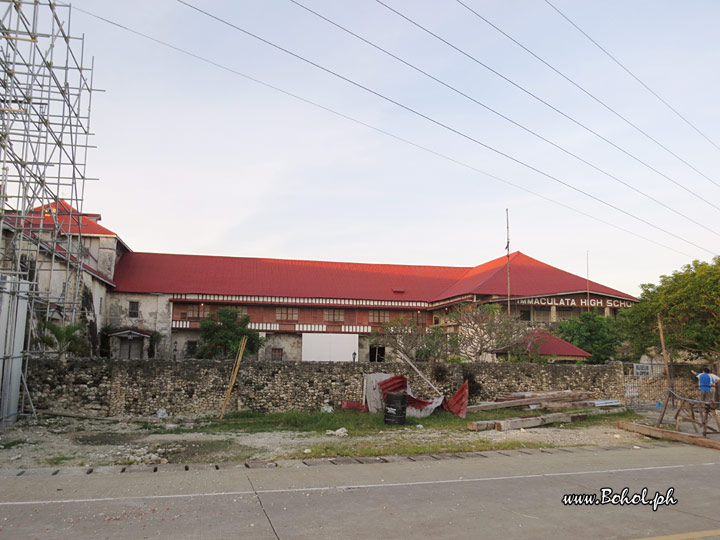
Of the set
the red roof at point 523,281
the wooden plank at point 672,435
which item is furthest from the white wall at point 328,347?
the wooden plank at point 672,435

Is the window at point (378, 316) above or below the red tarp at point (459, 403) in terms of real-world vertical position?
above

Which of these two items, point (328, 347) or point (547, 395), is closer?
point (547, 395)

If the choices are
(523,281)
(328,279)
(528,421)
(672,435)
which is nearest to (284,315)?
(328,279)

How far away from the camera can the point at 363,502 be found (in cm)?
712

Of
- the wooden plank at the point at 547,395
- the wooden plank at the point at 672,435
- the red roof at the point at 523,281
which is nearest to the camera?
the wooden plank at the point at 672,435

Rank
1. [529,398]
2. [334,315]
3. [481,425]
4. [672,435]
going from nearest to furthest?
1. [672,435]
2. [481,425]
3. [529,398]
4. [334,315]

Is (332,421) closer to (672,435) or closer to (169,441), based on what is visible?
(169,441)

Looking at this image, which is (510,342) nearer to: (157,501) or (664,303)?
(664,303)

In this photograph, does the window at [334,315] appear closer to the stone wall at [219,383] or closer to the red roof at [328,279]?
the red roof at [328,279]

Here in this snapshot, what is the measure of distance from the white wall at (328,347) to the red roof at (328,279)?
303cm

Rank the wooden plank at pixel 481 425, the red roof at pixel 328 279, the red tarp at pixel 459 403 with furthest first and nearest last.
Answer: the red roof at pixel 328 279, the red tarp at pixel 459 403, the wooden plank at pixel 481 425

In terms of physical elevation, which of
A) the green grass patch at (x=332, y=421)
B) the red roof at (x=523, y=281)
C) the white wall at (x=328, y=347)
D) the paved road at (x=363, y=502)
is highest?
the red roof at (x=523, y=281)

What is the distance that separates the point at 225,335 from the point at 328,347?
8554mm

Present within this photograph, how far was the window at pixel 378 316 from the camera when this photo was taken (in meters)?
41.0
